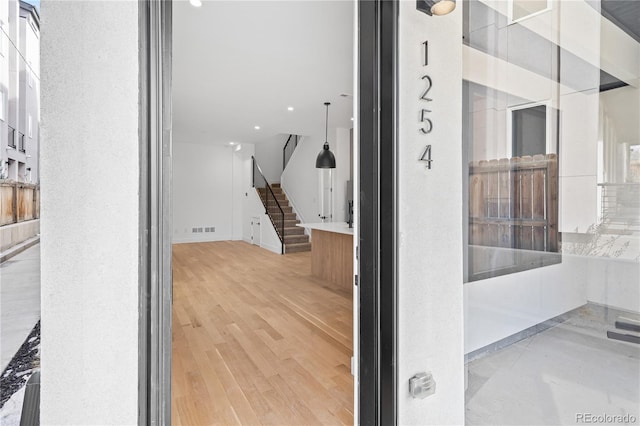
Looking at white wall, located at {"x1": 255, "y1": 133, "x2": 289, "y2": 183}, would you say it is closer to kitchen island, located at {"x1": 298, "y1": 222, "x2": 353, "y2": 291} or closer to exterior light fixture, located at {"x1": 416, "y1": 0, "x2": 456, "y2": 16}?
kitchen island, located at {"x1": 298, "y1": 222, "x2": 353, "y2": 291}

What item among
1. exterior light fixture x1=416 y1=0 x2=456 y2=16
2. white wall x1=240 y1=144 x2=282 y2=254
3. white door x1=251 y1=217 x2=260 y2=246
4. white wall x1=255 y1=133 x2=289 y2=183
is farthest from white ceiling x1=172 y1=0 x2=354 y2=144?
white wall x1=255 y1=133 x2=289 y2=183

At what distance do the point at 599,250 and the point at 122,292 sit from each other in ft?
4.88

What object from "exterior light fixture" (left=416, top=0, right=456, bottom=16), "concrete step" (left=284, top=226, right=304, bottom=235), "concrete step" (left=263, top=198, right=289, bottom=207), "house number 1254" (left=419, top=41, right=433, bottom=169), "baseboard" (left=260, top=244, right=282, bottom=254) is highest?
"exterior light fixture" (left=416, top=0, right=456, bottom=16)

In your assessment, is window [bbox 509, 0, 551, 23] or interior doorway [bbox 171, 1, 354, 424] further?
interior doorway [bbox 171, 1, 354, 424]

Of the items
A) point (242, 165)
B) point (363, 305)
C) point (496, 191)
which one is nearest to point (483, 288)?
point (496, 191)

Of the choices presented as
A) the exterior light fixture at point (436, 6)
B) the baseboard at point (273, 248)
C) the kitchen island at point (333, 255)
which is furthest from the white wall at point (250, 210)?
the exterior light fixture at point (436, 6)

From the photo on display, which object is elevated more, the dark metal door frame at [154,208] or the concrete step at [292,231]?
the dark metal door frame at [154,208]

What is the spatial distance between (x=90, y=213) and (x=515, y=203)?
155cm

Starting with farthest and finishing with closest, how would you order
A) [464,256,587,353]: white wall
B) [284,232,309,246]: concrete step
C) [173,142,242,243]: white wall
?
[173,142,242,243]: white wall
[284,232,309,246]: concrete step
[464,256,587,353]: white wall

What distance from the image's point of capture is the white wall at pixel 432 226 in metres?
1.47

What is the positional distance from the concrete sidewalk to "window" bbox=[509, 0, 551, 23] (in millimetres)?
1891

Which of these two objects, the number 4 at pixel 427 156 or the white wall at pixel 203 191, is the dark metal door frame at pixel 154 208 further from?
the white wall at pixel 203 191

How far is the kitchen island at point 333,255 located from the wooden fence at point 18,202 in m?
3.56

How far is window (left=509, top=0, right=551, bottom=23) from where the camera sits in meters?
1.28
